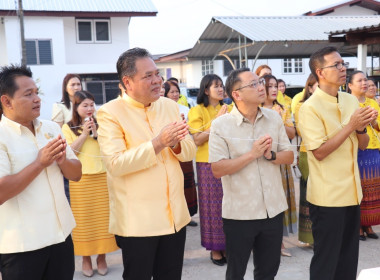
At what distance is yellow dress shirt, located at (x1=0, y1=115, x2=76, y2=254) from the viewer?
2172 mm

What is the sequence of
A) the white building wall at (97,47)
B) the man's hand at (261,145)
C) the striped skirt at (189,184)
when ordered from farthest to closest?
1. the white building wall at (97,47)
2. the striped skirt at (189,184)
3. the man's hand at (261,145)

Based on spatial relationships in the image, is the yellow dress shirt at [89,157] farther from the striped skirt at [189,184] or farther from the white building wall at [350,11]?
the white building wall at [350,11]

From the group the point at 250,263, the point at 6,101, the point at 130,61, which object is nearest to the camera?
the point at 6,101

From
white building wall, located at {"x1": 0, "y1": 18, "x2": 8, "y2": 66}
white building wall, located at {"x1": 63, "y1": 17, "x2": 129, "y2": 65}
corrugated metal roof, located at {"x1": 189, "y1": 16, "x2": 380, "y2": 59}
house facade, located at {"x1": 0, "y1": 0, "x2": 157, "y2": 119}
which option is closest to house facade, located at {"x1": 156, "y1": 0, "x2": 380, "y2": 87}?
white building wall, located at {"x1": 63, "y1": 17, "x2": 129, "y2": 65}

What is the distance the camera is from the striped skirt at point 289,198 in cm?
410

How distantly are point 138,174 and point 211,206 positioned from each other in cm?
179

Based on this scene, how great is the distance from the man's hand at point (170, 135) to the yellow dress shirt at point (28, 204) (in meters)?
0.62

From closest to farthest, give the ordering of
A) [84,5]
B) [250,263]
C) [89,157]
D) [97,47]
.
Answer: [89,157], [250,263], [84,5], [97,47]

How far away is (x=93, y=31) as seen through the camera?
2131 centimetres

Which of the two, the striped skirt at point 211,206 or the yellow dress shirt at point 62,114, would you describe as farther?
the yellow dress shirt at point 62,114

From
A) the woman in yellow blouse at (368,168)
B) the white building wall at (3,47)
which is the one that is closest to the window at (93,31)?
the white building wall at (3,47)

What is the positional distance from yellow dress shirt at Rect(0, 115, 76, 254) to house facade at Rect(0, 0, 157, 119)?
58.7ft

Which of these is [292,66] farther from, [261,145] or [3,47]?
[261,145]

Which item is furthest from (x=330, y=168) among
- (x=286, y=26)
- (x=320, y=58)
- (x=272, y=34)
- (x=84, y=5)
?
(x=84, y=5)
